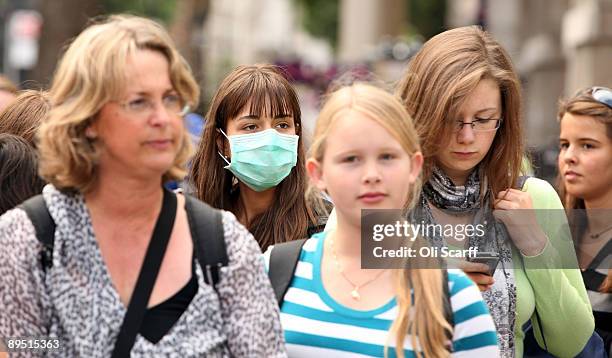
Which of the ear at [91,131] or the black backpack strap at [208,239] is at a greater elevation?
the ear at [91,131]

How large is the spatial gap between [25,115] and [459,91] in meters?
1.88

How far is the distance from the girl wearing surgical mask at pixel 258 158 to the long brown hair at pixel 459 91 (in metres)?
0.75

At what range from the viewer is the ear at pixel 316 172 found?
3.96 meters

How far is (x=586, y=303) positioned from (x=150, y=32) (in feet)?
6.23

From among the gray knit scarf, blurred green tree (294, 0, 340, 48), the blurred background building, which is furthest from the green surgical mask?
blurred green tree (294, 0, 340, 48)

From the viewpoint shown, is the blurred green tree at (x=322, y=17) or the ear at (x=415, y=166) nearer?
the ear at (x=415, y=166)

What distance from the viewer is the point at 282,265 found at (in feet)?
13.0

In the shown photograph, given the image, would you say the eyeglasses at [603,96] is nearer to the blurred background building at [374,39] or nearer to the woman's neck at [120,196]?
the blurred background building at [374,39]

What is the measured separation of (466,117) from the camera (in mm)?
4652

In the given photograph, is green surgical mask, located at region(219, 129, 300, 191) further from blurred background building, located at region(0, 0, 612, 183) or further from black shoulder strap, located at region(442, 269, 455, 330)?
black shoulder strap, located at region(442, 269, 455, 330)

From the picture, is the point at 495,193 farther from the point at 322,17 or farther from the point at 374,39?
the point at 322,17

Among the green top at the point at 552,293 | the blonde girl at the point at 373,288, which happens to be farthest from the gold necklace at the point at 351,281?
the green top at the point at 552,293

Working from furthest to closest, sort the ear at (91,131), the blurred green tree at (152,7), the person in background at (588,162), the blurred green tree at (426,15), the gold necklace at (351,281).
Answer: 1. the blurred green tree at (426,15)
2. the blurred green tree at (152,7)
3. the person in background at (588,162)
4. the gold necklace at (351,281)
5. the ear at (91,131)

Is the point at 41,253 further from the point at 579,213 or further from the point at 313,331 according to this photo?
the point at 579,213
